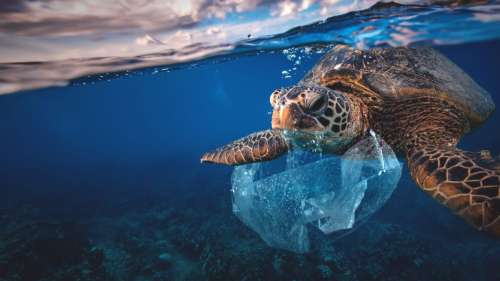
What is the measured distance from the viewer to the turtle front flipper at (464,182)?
2062 millimetres

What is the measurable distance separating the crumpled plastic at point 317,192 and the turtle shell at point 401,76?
26.6 inches

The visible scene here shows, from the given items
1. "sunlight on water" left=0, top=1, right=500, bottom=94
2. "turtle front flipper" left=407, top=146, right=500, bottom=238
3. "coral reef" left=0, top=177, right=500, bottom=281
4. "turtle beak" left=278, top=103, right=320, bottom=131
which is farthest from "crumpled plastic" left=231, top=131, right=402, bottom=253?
"sunlight on water" left=0, top=1, right=500, bottom=94

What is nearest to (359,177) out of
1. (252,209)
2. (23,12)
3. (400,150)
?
(400,150)

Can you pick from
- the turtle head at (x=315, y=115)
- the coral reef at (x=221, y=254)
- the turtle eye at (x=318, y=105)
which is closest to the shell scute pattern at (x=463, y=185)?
the turtle head at (x=315, y=115)

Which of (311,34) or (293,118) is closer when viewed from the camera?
(293,118)

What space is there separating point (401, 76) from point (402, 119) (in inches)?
22.6

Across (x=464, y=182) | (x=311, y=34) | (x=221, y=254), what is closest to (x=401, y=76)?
(x=464, y=182)

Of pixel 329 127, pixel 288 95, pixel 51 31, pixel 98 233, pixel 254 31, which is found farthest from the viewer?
pixel 98 233

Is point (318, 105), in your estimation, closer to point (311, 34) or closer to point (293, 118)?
point (293, 118)

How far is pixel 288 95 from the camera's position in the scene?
9.06 ft

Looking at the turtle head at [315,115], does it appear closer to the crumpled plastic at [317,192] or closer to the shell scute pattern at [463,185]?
the crumpled plastic at [317,192]

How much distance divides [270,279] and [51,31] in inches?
203

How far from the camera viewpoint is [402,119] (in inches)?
143

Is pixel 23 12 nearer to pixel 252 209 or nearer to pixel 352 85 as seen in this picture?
pixel 252 209
